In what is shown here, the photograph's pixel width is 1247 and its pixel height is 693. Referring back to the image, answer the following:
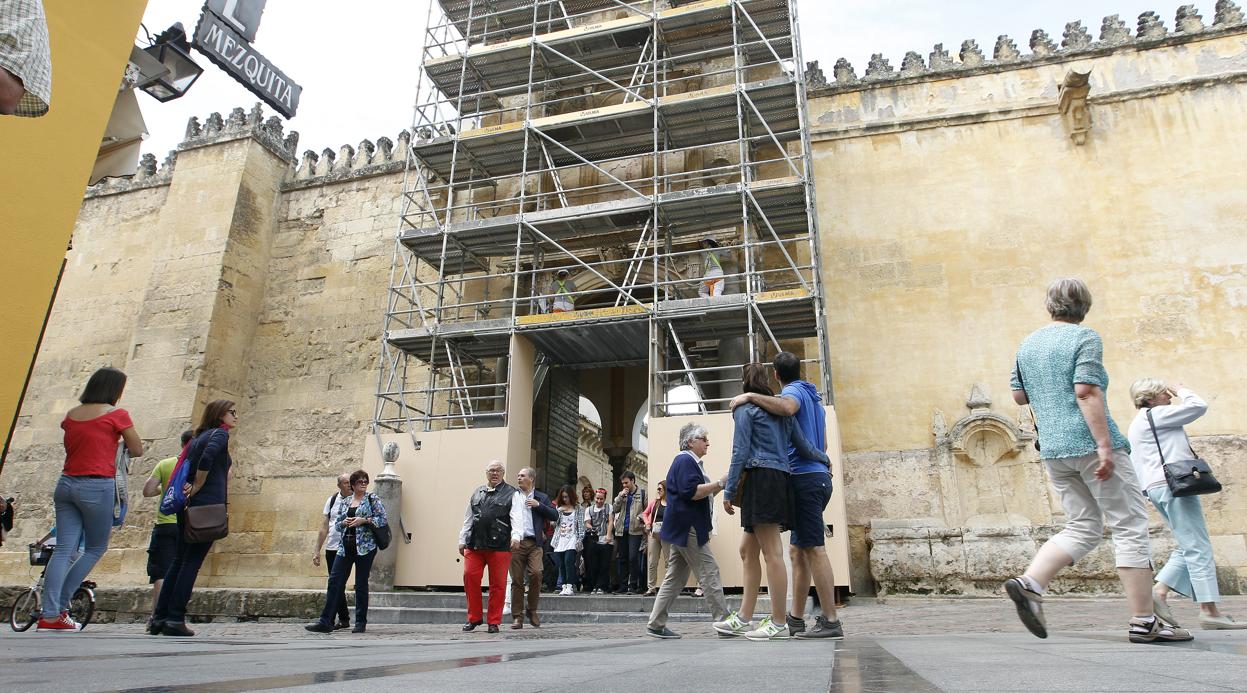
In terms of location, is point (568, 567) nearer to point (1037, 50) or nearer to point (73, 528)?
point (73, 528)

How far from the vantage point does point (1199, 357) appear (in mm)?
10914

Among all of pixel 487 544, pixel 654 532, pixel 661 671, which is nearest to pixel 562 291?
pixel 654 532

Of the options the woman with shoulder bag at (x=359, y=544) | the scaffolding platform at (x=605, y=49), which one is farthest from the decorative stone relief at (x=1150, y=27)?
the woman with shoulder bag at (x=359, y=544)

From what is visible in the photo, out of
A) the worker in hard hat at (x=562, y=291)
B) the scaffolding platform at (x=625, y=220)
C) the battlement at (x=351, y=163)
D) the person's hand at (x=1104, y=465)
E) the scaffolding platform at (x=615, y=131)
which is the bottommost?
the person's hand at (x=1104, y=465)

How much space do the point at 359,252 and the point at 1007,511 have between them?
471 inches

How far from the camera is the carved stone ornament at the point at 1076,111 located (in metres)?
11.9

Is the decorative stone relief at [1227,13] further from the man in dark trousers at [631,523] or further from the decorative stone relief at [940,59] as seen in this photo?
the man in dark trousers at [631,523]

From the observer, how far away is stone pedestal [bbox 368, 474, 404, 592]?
396 inches

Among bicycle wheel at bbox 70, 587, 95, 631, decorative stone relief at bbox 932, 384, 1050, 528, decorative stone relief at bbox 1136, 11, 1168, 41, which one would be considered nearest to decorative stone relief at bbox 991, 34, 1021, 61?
decorative stone relief at bbox 1136, 11, 1168, 41

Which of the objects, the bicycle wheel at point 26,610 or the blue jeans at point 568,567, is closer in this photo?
the bicycle wheel at point 26,610

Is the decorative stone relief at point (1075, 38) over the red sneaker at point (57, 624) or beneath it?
over

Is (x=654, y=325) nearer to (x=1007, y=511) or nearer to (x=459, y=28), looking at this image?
(x=1007, y=511)

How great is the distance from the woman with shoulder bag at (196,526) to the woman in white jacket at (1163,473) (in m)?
5.31

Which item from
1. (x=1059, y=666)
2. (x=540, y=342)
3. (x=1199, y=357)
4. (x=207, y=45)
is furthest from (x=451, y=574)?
(x=1199, y=357)
